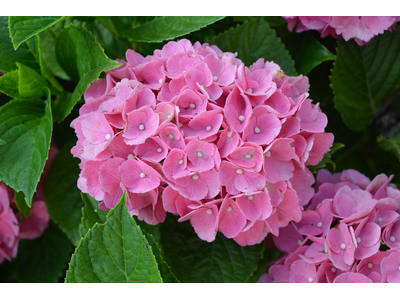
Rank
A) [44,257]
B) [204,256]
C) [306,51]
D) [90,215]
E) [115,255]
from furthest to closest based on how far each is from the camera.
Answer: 1. [44,257]
2. [306,51]
3. [204,256]
4. [90,215]
5. [115,255]

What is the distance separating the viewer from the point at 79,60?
748 millimetres

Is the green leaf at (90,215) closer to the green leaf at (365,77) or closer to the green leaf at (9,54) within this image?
the green leaf at (9,54)

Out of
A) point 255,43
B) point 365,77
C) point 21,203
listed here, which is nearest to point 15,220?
point 21,203

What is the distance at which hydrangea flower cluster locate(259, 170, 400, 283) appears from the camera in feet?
2.17

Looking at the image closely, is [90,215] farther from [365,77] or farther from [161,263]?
[365,77]

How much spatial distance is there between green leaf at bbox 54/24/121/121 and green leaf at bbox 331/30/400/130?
0.53 m

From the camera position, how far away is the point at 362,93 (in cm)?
98

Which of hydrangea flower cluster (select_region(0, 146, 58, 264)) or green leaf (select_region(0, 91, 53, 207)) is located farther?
hydrangea flower cluster (select_region(0, 146, 58, 264))

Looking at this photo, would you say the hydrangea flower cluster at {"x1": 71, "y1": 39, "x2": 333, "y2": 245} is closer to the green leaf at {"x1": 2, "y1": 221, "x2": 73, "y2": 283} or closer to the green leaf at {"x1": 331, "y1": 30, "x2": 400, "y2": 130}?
the green leaf at {"x1": 331, "y1": 30, "x2": 400, "y2": 130}

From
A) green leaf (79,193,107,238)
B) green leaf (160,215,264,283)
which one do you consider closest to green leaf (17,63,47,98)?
green leaf (79,193,107,238)

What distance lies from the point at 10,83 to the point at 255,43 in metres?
0.51

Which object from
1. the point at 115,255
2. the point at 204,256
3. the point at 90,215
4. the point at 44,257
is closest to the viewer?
the point at 115,255

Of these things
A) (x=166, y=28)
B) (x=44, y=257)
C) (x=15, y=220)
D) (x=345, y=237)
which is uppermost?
(x=166, y=28)

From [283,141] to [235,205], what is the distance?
0.42 feet
